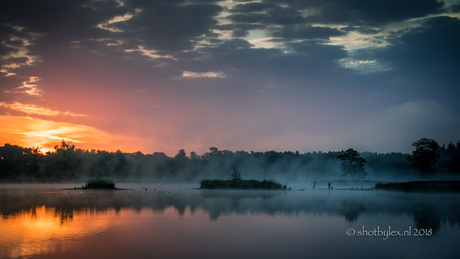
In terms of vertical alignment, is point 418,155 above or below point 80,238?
above

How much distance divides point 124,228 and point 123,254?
9119 mm

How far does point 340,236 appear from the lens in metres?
26.5

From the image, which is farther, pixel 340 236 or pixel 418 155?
pixel 418 155

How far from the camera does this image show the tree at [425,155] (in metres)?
103

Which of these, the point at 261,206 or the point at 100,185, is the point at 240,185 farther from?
the point at 261,206

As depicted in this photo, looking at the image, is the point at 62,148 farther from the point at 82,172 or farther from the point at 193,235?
the point at 193,235

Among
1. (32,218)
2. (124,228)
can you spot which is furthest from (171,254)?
(32,218)

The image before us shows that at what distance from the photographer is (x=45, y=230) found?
27297 mm

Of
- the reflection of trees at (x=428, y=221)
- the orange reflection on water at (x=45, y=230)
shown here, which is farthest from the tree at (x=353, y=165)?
the orange reflection on water at (x=45, y=230)

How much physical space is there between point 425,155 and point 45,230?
97.1 meters

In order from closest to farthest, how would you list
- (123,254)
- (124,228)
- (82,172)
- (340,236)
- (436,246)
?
1. (123,254)
2. (436,246)
3. (340,236)
4. (124,228)
5. (82,172)

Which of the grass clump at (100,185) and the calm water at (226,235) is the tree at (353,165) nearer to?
the grass clump at (100,185)

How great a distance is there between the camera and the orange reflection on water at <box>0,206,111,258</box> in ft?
69.8

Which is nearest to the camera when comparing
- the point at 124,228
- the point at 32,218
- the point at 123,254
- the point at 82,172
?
the point at 123,254
